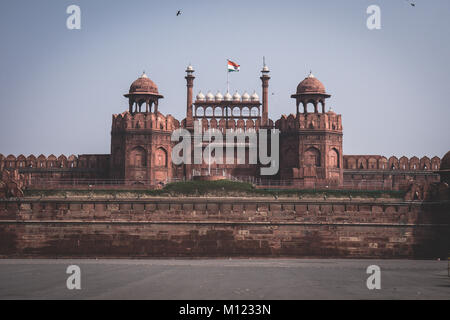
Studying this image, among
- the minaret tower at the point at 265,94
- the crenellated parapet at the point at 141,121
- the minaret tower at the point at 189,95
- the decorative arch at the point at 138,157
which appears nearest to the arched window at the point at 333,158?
the minaret tower at the point at 265,94

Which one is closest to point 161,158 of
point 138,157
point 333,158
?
point 138,157

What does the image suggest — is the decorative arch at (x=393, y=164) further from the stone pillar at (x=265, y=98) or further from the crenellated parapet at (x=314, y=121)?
the stone pillar at (x=265, y=98)

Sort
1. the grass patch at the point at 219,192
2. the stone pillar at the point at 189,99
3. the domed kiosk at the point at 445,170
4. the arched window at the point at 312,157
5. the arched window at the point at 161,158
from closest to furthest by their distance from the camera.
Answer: the grass patch at the point at 219,192 → the domed kiosk at the point at 445,170 → the arched window at the point at 161,158 → the arched window at the point at 312,157 → the stone pillar at the point at 189,99

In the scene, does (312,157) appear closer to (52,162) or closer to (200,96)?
(200,96)

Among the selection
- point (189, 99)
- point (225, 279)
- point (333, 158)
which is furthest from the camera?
point (189, 99)

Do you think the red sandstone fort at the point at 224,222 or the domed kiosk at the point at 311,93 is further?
the domed kiosk at the point at 311,93

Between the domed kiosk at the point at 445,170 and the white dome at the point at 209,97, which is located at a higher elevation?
the white dome at the point at 209,97

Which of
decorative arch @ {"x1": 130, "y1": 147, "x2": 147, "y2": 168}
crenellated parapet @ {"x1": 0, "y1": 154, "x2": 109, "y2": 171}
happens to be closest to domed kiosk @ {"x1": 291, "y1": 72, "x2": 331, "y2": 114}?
decorative arch @ {"x1": 130, "y1": 147, "x2": 147, "y2": 168}

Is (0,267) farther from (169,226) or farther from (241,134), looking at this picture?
(241,134)
